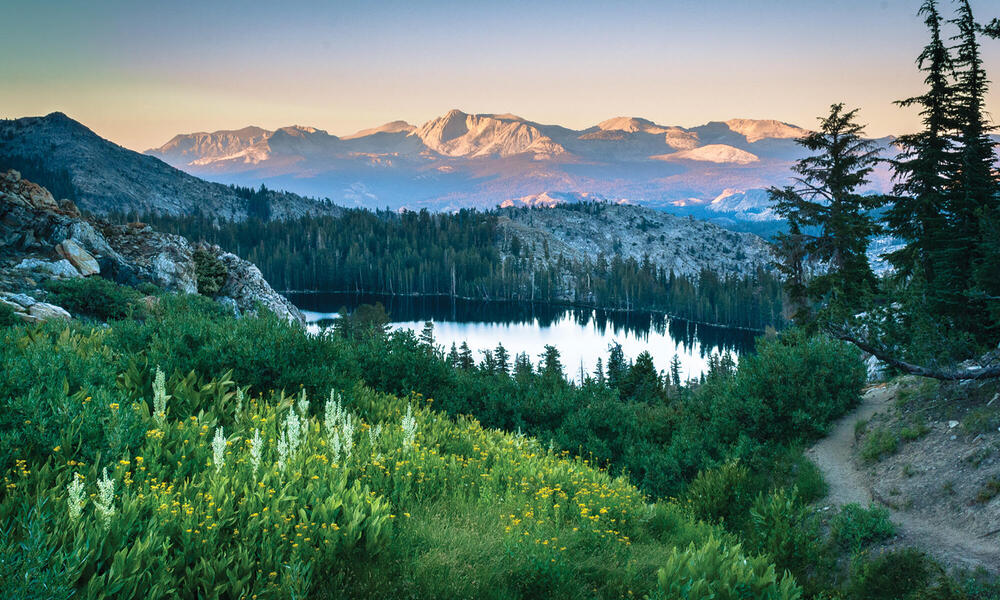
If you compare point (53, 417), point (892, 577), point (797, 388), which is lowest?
point (892, 577)

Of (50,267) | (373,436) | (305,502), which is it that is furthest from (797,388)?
(50,267)

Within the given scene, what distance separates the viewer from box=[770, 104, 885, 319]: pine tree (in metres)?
30.8

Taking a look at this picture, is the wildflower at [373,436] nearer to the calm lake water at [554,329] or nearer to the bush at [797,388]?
the bush at [797,388]

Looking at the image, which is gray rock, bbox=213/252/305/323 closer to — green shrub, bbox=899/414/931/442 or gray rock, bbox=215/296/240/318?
gray rock, bbox=215/296/240/318

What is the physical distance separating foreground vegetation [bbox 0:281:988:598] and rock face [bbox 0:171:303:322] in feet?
47.3

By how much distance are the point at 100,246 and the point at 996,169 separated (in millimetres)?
53880

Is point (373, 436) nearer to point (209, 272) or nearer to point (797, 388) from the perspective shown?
point (797, 388)

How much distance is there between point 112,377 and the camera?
406 inches

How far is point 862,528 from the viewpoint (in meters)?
13.0

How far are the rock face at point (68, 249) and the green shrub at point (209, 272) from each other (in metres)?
4.99

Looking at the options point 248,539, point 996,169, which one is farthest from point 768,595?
point 996,169

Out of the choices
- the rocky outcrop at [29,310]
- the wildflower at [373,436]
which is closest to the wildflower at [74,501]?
the wildflower at [373,436]

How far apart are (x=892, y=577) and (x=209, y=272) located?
61603 mm

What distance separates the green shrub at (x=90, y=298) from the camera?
27.8 m
